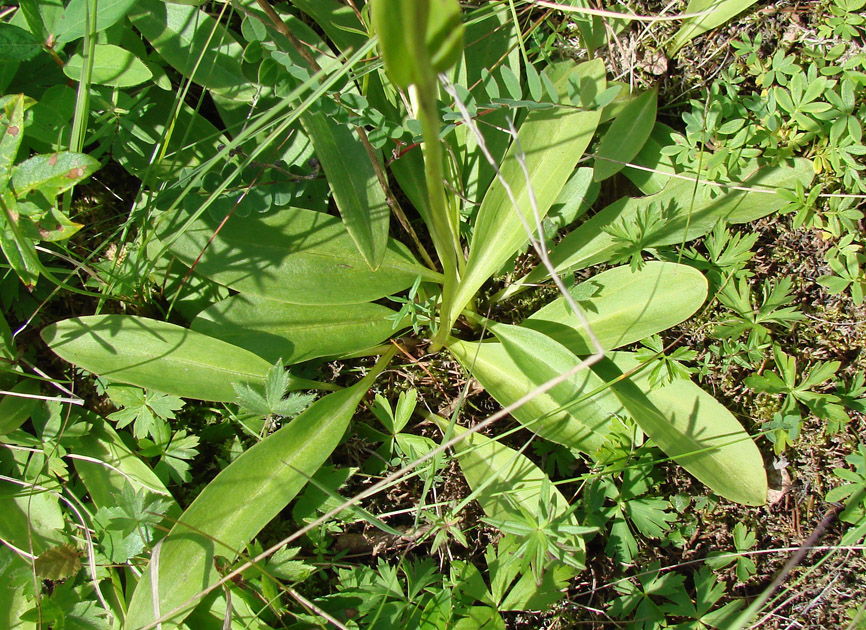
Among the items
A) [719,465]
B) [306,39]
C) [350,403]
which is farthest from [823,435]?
[306,39]

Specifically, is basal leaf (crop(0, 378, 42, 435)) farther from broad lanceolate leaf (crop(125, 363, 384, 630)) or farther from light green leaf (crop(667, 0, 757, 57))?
light green leaf (crop(667, 0, 757, 57))

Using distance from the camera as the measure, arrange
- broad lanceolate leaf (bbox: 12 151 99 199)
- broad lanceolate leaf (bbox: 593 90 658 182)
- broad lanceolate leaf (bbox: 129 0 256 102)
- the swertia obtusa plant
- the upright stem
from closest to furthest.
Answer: the upright stem → broad lanceolate leaf (bbox: 12 151 99 199) → the swertia obtusa plant → broad lanceolate leaf (bbox: 129 0 256 102) → broad lanceolate leaf (bbox: 593 90 658 182)

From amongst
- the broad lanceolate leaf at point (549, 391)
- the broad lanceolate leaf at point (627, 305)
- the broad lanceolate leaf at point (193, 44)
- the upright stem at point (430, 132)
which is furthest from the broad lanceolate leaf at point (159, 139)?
the broad lanceolate leaf at point (627, 305)

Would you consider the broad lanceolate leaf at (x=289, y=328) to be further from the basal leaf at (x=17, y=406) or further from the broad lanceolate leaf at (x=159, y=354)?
the basal leaf at (x=17, y=406)

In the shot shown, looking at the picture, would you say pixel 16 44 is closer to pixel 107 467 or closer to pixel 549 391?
pixel 107 467

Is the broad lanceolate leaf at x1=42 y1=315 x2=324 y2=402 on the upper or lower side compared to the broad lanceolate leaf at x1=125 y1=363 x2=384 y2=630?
upper

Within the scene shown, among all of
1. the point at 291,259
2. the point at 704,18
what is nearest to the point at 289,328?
the point at 291,259

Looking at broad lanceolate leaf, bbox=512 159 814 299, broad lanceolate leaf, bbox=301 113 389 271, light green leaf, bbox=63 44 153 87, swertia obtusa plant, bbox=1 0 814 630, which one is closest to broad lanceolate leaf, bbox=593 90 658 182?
A: swertia obtusa plant, bbox=1 0 814 630
